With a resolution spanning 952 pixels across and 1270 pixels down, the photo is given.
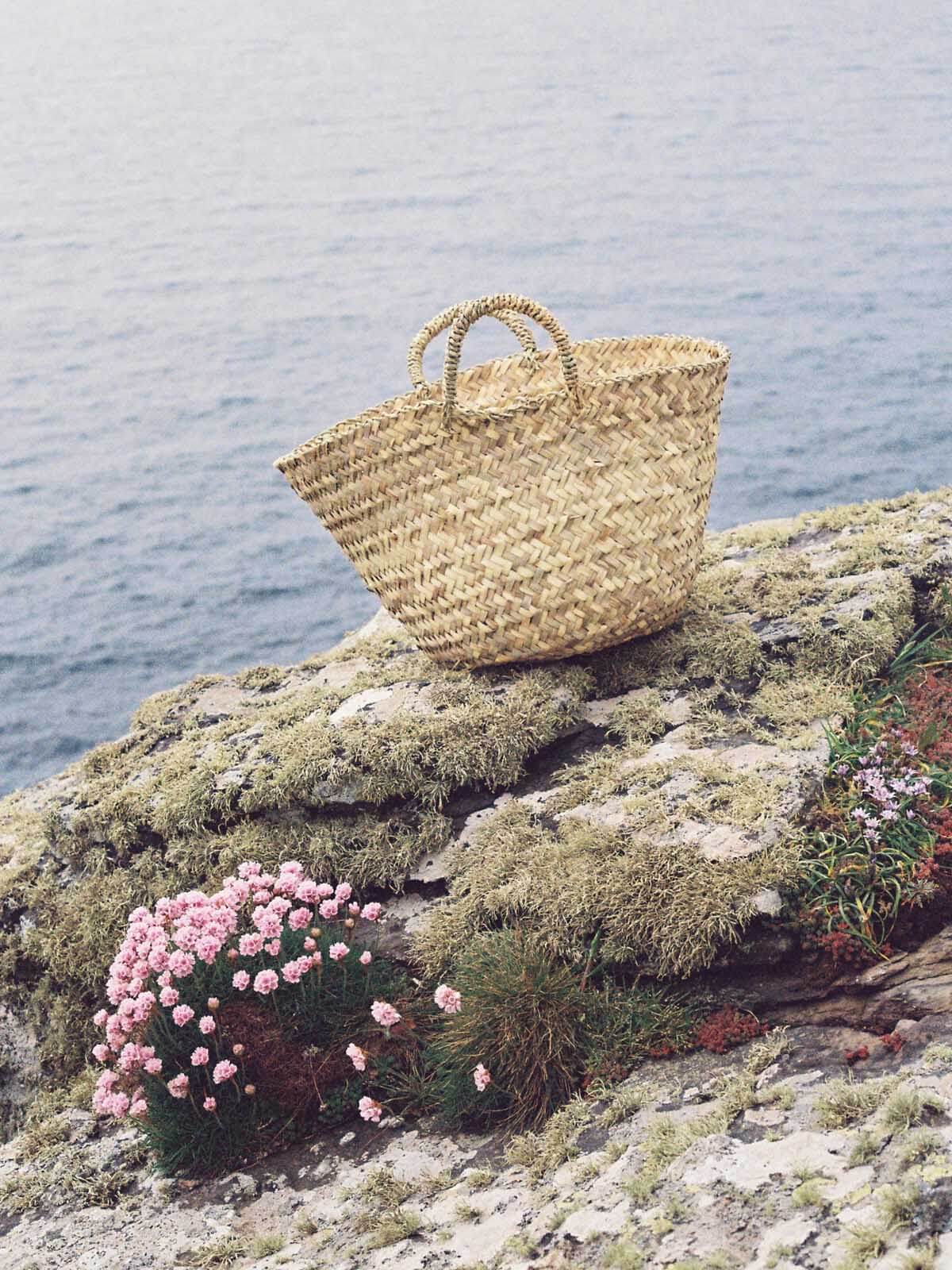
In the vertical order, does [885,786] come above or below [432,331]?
below

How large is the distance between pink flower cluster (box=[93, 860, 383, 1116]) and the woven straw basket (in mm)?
1181

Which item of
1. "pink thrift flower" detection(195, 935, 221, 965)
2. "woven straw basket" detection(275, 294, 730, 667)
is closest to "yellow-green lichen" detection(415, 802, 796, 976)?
"pink thrift flower" detection(195, 935, 221, 965)

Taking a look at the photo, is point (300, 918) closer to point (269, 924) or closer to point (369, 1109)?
point (269, 924)

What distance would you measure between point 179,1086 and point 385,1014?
57 cm

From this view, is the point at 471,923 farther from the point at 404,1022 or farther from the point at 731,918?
the point at 731,918

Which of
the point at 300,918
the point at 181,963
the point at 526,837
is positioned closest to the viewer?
the point at 181,963

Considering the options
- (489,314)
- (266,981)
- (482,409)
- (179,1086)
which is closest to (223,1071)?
(179,1086)

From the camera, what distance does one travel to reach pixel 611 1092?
302 centimetres

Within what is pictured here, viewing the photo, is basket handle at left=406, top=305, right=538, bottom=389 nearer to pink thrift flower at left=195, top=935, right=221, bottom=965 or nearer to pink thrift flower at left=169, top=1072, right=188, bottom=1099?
pink thrift flower at left=195, top=935, right=221, bottom=965

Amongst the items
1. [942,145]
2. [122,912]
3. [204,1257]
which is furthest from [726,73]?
[204,1257]

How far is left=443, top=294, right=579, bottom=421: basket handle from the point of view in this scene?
12.9 feet

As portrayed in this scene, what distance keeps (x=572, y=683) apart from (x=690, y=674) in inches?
16.9

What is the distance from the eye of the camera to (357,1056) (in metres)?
3.29

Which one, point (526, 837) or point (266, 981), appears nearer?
point (266, 981)
